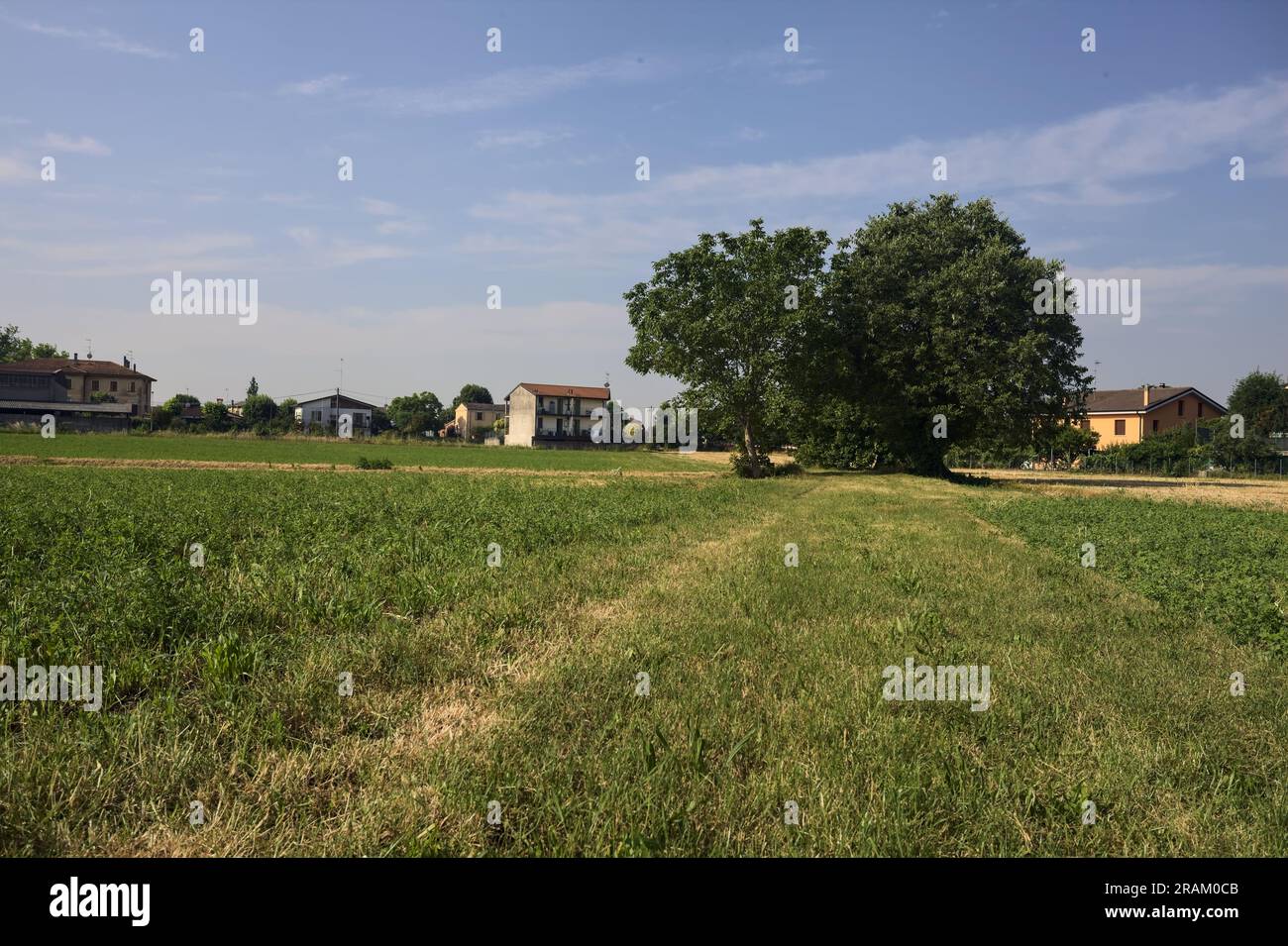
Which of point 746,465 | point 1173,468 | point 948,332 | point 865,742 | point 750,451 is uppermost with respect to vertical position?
point 948,332

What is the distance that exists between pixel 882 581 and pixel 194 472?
29.8 m

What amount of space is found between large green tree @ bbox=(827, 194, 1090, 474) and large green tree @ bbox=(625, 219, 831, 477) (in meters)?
2.76

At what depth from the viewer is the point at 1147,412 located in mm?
85438

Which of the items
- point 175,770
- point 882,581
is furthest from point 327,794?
point 882,581

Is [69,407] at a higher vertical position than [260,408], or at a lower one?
lower

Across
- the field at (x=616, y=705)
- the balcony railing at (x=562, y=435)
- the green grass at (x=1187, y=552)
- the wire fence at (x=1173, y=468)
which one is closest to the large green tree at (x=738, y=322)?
the green grass at (x=1187, y=552)

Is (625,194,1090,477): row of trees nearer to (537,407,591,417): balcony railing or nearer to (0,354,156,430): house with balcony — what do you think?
(0,354,156,430): house with balcony

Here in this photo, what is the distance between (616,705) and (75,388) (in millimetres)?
131452

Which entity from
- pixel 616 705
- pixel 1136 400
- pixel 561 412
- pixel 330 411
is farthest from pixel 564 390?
pixel 616 705

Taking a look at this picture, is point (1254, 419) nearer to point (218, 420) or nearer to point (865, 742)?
point (865, 742)

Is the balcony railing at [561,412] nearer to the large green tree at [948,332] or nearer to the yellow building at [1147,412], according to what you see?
the yellow building at [1147,412]

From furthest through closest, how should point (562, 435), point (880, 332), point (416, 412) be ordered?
point (416, 412) → point (562, 435) → point (880, 332)

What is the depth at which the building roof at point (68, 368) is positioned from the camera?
10012 cm

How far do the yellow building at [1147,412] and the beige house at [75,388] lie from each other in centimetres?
11955
